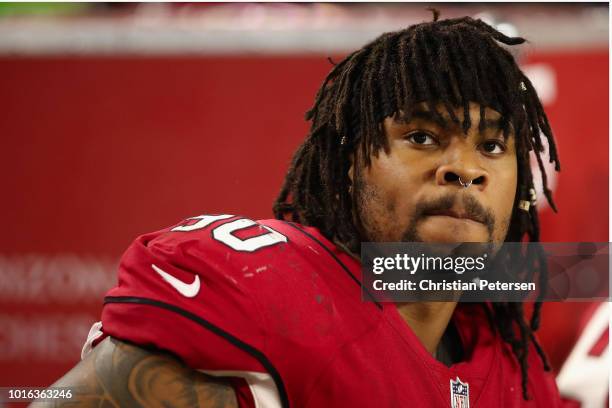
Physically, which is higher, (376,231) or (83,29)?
(83,29)

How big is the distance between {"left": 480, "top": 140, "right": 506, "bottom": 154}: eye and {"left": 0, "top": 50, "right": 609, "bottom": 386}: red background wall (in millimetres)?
641

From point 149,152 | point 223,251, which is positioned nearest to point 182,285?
point 223,251

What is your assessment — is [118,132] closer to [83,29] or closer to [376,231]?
[83,29]

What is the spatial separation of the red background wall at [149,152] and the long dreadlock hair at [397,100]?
0.53 metres

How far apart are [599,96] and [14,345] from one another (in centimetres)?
117

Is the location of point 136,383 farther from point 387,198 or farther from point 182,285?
point 387,198

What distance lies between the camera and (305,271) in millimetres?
755

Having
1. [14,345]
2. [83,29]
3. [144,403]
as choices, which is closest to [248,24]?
[83,29]

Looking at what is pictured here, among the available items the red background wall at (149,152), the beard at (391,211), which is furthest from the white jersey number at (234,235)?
the red background wall at (149,152)

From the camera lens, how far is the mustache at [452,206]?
78 cm

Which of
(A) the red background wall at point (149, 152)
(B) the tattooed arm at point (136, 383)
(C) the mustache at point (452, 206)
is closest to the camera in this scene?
(B) the tattooed arm at point (136, 383)

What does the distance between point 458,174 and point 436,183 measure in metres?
0.02

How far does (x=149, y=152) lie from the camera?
1.49 m

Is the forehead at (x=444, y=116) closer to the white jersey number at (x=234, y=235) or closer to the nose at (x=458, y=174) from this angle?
the nose at (x=458, y=174)
